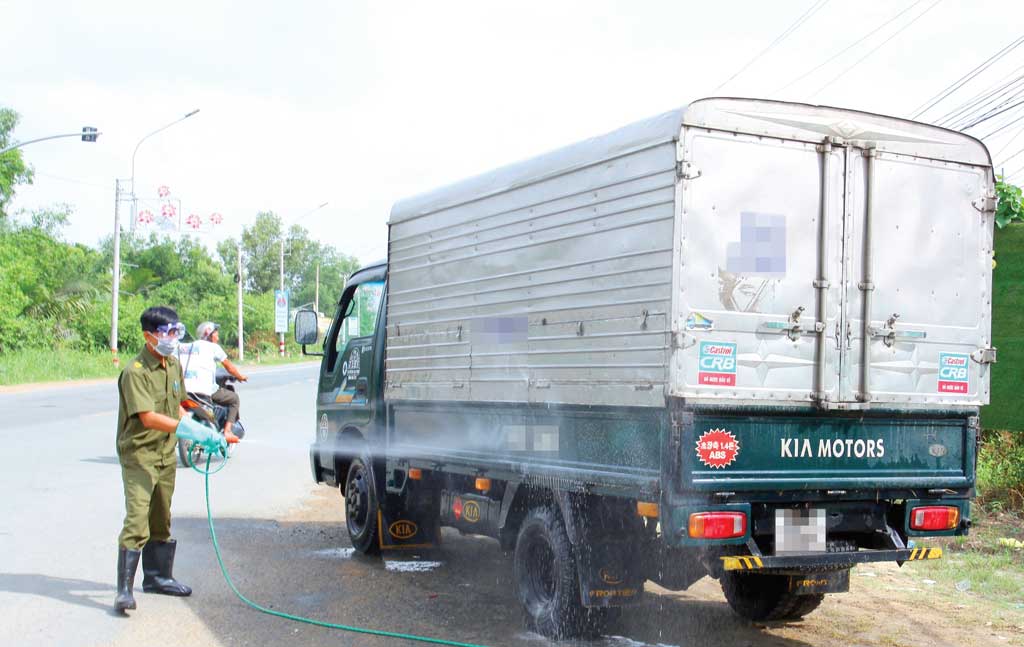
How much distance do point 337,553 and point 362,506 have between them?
472 millimetres

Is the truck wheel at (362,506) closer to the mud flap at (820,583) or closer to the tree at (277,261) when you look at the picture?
the mud flap at (820,583)

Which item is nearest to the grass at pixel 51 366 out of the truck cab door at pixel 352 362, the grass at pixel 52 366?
the grass at pixel 52 366

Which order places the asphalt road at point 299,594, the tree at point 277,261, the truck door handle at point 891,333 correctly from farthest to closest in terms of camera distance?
the tree at point 277,261 → the asphalt road at point 299,594 → the truck door handle at point 891,333

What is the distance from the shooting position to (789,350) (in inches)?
202

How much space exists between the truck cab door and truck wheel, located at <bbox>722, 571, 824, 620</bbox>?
316 centimetres

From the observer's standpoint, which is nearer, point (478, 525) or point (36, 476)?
point (478, 525)

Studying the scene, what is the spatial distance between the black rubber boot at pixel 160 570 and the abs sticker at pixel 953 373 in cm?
458

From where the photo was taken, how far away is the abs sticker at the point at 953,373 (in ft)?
18.2

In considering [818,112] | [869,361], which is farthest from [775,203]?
[869,361]

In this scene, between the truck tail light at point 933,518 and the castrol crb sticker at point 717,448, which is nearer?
the castrol crb sticker at point 717,448

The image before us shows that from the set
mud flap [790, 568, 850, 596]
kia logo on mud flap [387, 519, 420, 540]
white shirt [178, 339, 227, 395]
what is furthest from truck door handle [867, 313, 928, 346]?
white shirt [178, 339, 227, 395]

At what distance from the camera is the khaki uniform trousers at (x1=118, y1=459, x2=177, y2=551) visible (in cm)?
624

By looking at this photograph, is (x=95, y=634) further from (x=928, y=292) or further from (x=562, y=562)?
(x=928, y=292)

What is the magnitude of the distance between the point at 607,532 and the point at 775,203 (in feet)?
6.14
